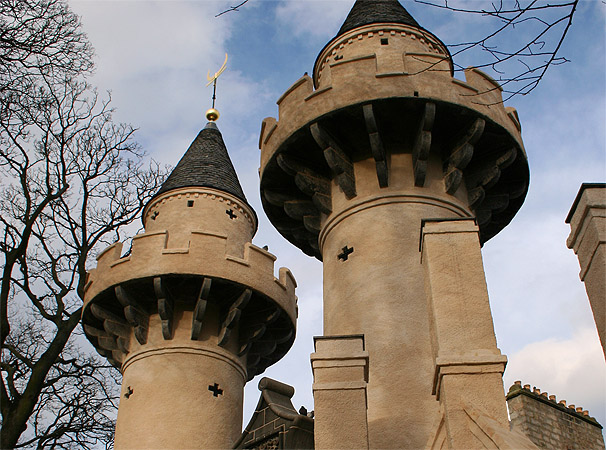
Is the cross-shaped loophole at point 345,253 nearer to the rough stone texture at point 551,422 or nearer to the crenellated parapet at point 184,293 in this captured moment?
the crenellated parapet at point 184,293

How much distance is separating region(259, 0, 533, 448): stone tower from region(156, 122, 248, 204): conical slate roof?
491 cm

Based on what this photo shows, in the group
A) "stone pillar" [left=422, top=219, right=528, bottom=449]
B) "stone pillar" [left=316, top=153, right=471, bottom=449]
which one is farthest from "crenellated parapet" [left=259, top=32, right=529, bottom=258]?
"stone pillar" [left=422, top=219, right=528, bottom=449]

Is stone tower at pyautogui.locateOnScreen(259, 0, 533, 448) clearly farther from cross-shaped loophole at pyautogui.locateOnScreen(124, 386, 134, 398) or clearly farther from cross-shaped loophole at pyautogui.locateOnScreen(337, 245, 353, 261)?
cross-shaped loophole at pyautogui.locateOnScreen(124, 386, 134, 398)

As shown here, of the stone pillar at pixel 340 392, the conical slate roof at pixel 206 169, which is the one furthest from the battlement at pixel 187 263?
the stone pillar at pixel 340 392

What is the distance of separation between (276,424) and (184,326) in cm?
402

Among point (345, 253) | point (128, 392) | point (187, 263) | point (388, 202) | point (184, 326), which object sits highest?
point (187, 263)

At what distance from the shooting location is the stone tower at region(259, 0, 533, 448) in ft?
24.7

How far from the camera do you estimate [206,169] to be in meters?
18.0

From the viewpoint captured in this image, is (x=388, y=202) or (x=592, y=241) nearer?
(x=592, y=241)

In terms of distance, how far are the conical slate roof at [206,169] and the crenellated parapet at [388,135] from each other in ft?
18.1

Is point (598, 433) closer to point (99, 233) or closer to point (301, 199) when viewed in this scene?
point (301, 199)


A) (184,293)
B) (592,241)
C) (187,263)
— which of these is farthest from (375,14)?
(592,241)

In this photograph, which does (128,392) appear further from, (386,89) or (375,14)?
(375,14)

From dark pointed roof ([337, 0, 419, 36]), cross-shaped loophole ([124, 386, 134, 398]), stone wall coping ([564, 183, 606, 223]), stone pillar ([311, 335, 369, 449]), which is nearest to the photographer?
stone wall coping ([564, 183, 606, 223])
